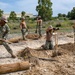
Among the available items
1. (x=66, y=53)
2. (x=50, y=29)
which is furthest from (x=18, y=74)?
(x=50, y=29)

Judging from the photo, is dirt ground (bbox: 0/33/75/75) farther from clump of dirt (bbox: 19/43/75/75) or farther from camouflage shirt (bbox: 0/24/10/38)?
camouflage shirt (bbox: 0/24/10/38)

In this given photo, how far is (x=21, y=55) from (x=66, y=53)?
2.08m

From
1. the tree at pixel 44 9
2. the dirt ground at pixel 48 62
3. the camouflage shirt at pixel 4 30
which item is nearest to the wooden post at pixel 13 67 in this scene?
the dirt ground at pixel 48 62

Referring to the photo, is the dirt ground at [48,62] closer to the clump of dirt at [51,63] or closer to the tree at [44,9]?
the clump of dirt at [51,63]

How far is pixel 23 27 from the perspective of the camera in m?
18.8

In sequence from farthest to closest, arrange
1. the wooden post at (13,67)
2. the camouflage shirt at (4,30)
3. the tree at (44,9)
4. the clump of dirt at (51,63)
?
1. the tree at (44,9)
2. the camouflage shirt at (4,30)
3. the clump of dirt at (51,63)
4. the wooden post at (13,67)

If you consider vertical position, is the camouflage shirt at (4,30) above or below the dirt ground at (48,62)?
above

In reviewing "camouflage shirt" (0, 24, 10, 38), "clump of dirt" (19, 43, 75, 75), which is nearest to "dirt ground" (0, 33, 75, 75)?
"clump of dirt" (19, 43, 75, 75)

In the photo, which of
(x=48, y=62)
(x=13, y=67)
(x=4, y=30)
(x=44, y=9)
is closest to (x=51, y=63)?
(x=48, y=62)

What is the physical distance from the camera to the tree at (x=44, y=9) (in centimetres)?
6162

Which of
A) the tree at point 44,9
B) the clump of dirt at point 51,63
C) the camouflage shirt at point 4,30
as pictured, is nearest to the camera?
the clump of dirt at point 51,63

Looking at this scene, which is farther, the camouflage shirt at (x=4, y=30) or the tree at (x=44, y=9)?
the tree at (x=44, y=9)

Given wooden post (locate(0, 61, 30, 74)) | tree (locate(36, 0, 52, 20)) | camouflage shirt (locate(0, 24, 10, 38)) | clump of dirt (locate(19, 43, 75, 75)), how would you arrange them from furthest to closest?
tree (locate(36, 0, 52, 20)) → camouflage shirt (locate(0, 24, 10, 38)) → clump of dirt (locate(19, 43, 75, 75)) → wooden post (locate(0, 61, 30, 74))

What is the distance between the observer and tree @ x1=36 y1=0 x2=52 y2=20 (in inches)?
2426
